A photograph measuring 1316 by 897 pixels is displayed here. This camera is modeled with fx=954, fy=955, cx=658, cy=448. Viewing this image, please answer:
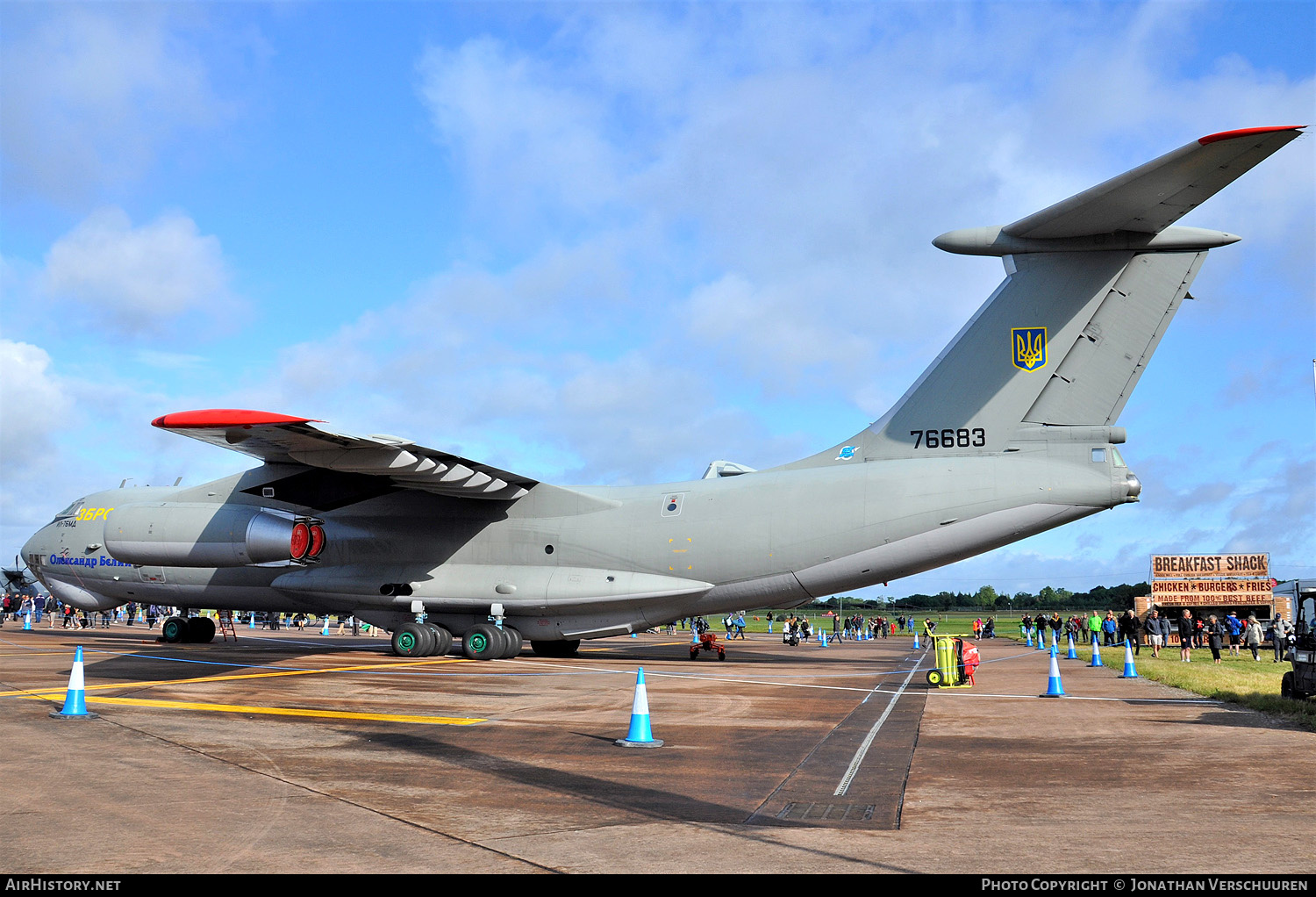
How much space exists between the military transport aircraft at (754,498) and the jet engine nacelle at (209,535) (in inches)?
1.8

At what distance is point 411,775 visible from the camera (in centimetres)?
674

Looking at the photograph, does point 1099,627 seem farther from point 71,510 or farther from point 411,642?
point 71,510

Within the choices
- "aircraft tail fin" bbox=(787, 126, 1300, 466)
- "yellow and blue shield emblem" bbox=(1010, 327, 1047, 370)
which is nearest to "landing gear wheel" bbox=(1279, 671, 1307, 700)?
"aircraft tail fin" bbox=(787, 126, 1300, 466)

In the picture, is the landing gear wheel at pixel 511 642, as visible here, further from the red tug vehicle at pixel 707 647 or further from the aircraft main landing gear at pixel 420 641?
the red tug vehicle at pixel 707 647

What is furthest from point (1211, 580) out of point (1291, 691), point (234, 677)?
point (234, 677)

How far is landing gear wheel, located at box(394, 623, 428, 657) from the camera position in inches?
733

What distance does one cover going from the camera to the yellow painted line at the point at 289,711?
9.77 m

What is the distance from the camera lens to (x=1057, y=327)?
50.2 feet

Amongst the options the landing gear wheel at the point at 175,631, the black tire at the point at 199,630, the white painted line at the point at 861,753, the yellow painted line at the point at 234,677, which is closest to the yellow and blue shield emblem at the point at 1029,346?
the white painted line at the point at 861,753

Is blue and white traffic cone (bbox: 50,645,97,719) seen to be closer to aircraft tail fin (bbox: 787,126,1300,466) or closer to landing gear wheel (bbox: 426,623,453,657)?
landing gear wheel (bbox: 426,623,453,657)

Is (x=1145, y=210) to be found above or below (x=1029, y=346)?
above

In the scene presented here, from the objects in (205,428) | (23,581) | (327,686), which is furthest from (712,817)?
(23,581)

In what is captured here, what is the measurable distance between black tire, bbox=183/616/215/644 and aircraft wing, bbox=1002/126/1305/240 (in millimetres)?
19652

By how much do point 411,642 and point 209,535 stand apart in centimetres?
473
